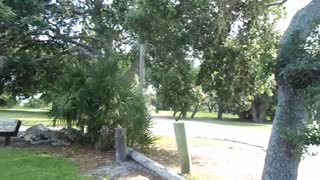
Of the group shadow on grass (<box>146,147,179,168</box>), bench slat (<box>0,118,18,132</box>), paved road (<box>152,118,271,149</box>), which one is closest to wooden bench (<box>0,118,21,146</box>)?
bench slat (<box>0,118,18,132</box>)

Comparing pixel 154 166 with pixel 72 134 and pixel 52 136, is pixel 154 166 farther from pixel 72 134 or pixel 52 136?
pixel 52 136

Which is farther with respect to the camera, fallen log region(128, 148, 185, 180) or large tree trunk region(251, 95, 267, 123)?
large tree trunk region(251, 95, 267, 123)

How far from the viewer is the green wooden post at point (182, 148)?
9016 mm

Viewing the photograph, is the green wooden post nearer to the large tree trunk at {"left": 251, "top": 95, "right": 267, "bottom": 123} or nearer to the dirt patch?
the dirt patch

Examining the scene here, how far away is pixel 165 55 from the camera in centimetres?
1162

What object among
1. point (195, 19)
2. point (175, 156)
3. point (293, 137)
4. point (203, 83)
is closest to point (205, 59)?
point (203, 83)

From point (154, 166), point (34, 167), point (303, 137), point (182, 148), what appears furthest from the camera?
point (34, 167)

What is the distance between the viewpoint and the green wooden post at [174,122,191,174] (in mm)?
9016

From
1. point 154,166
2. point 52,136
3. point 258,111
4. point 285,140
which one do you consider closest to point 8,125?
point 52,136

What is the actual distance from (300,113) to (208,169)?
3.99m

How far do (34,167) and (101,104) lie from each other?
2.89 meters

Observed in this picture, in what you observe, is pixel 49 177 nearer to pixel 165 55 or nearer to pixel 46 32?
pixel 165 55

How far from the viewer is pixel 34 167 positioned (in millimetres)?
9477

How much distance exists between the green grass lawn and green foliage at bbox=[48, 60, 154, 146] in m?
1.42
